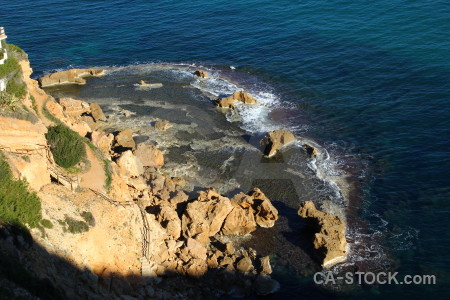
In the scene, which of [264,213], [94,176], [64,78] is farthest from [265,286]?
[64,78]

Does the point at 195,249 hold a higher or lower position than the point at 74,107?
lower

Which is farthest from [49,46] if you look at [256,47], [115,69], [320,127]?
[320,127]

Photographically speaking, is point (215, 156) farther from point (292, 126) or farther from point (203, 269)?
point (203, 269)

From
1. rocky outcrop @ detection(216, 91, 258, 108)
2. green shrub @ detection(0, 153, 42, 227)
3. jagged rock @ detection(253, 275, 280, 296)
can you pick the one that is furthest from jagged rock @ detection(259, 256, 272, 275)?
rocky outcrop @ detection(216, 91, 258, 108)

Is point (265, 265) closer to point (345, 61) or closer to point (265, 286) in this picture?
point (265, 286)

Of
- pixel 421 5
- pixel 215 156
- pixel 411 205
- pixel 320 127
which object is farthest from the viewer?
pixel 421 5

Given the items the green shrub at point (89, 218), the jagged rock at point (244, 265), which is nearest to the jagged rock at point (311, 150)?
the jagged rock at point (244, 265)
